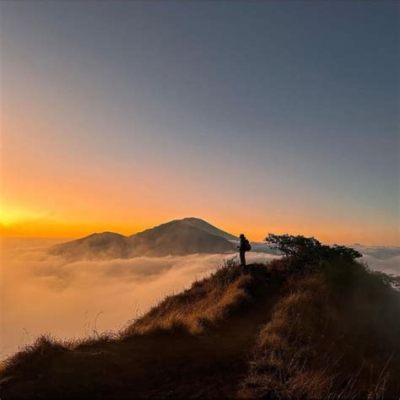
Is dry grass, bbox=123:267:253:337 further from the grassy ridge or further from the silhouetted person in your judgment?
the silhouetted person

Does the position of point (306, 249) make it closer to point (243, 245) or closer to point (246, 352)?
point (243, 245)

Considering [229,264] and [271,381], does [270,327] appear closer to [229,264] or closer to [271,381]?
[271,381]

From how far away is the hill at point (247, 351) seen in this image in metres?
8.00

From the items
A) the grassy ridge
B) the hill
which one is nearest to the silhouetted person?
the hill

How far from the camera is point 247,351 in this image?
10.7 metres

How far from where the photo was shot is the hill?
26.2 ft

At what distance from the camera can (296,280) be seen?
70.2 ft

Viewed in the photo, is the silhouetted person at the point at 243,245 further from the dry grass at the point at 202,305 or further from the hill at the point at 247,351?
the hill at the point at 247,351

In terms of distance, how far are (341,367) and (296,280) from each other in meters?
9.58

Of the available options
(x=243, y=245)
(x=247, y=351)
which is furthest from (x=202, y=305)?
(x=247, y=351)

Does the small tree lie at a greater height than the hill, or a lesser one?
greater

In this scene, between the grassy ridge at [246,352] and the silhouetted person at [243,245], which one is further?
the silhouetted person at [243,245]

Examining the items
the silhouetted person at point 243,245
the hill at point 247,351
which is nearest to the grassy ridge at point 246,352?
the hill at point 247,351

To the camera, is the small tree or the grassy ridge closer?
the grassy ridge
